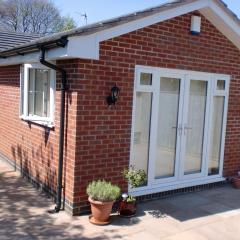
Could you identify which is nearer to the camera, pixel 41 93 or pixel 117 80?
pixel 117 80

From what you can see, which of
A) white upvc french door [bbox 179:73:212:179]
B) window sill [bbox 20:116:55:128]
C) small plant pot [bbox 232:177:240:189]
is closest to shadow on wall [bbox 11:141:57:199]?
window sill [bbox 20:116:55:128]

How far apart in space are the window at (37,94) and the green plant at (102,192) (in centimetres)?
166

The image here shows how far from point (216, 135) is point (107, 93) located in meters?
3.40

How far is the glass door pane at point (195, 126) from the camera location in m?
8.13

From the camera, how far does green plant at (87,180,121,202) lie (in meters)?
6.09

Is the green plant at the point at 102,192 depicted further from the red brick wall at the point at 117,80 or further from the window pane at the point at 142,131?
the window pane at the point at 142,131

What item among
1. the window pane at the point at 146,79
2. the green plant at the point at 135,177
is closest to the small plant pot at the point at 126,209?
the green plant at the point at 135,177

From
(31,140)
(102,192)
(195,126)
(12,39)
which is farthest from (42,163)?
(12,39)

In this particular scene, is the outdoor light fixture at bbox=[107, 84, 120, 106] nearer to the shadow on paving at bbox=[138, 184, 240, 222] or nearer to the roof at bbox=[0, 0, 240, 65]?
the roof at bbox=[0, 0, 240, 65]

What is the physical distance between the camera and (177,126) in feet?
26.0

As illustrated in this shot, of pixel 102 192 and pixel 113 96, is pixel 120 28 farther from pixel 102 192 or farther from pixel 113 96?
pixel 102 192

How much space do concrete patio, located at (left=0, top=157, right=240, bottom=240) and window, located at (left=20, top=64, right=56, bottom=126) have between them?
156 cm

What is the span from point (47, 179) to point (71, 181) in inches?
45.5

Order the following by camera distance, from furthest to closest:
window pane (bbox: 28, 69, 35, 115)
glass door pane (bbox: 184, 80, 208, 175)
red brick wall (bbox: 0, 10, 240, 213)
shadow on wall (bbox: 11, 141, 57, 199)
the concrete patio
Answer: window pane (bbox: 28, 69, 35, 115) → glass door pane (bbox: 184, 80, 208, 175) → shadow on wall (bbox: 11, 141, 57, 199) → red brick wall (bbox: 0, 10, 240, 213) → the concrete patio
